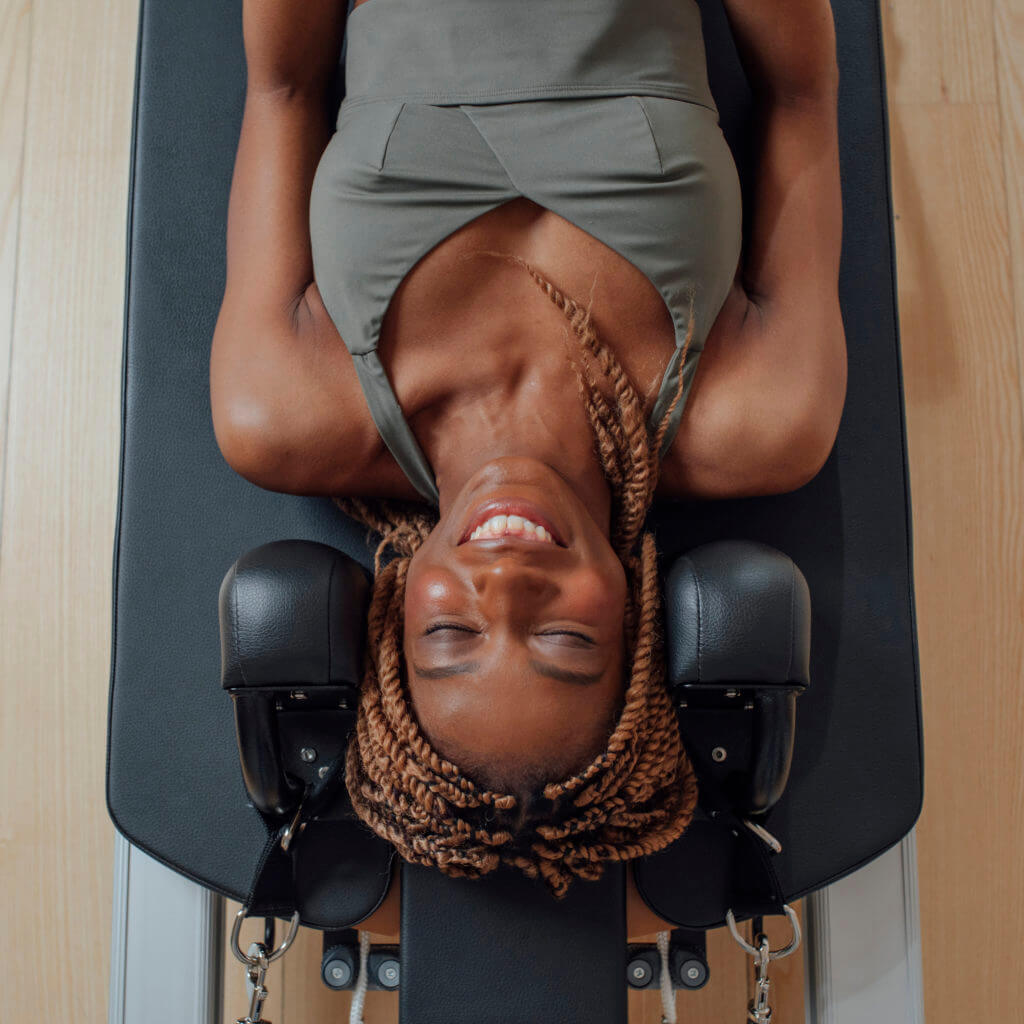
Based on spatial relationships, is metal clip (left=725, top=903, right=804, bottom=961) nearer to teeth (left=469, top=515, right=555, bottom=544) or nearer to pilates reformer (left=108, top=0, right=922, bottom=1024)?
pilates reformer (left=108, top=0, right=922, bottom=1024)

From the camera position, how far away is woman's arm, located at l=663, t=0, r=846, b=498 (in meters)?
1.08

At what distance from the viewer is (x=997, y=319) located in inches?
65.3

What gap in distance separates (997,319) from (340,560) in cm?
124

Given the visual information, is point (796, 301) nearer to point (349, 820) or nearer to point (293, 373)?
point (293, 373)

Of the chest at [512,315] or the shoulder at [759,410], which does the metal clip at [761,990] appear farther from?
the chest at [512,315]

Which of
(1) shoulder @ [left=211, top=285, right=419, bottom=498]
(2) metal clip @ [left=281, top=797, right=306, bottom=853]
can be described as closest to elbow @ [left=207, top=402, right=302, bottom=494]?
(1) shoulder @ [left=211, top=285, right=419, bottom=498]

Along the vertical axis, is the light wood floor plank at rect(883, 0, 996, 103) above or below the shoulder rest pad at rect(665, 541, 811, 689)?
above

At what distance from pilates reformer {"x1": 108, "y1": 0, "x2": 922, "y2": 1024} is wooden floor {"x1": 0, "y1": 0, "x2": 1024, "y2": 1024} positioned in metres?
0.43

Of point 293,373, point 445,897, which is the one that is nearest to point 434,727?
point 445,897

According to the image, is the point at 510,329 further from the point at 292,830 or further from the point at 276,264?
the point at 292,830

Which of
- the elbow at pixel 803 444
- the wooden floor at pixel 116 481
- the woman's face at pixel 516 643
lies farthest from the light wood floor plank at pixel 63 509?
the elbow at pixel 803 444

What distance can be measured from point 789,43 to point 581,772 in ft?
2.82

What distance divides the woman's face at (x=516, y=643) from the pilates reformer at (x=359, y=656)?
10cm

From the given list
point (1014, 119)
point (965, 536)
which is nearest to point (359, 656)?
point (965, 536)
